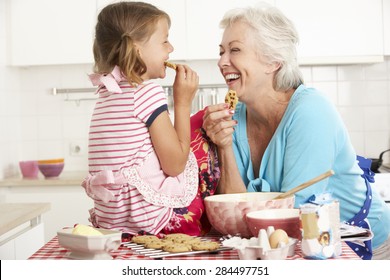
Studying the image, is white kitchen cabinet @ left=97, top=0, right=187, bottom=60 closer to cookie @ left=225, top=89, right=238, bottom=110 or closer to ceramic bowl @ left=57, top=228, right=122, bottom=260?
cookie @ left=225, top=89, right=238, bottom=110

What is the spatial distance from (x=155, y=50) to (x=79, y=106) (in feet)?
5.82

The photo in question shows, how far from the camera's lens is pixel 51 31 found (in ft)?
9.14

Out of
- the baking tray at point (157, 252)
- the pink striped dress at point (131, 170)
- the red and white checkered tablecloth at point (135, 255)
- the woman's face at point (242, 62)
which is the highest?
the woman's face at point (242, 62)

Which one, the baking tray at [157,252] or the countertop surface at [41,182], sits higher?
the baking tray at [157,252]

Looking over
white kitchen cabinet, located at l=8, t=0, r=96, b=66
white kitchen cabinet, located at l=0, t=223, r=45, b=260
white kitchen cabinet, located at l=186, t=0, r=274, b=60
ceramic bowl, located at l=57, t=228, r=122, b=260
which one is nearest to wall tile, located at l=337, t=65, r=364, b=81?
white kitchen cabinet, located at l=186, t=0, r=274, b=60

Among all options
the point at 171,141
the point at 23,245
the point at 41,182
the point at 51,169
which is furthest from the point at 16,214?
the point at 171,141

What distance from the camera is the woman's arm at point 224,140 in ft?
4.48

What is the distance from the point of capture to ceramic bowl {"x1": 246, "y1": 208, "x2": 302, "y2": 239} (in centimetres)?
102

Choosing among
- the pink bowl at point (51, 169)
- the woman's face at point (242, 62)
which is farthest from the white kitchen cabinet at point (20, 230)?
the woman's face at point (242, 62)

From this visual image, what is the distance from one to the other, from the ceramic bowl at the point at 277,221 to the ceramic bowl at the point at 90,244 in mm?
230

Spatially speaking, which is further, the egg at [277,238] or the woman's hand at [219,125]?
the woman's hand at [219,125]

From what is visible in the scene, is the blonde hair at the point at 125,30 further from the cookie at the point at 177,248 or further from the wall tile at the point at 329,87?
the wall tile at the point at 329,87

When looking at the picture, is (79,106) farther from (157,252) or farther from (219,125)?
(157,252)

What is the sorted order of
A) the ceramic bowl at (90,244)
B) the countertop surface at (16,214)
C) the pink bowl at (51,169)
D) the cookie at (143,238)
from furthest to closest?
1. the pink bowl at (51,169)
2. the countertop surface at (16,214)
3. the cookie at (143,238)
4. the ceramic bowl at (90,244)
